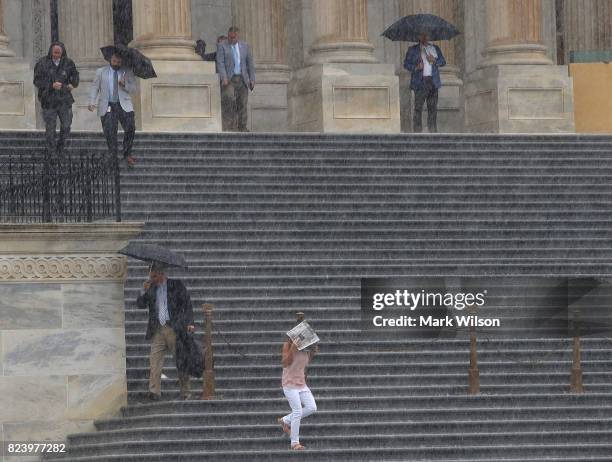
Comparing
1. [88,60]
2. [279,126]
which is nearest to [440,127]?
[279,126]

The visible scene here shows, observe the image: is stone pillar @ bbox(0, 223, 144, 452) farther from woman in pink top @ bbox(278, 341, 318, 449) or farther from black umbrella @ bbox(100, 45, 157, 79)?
black umbrella @ bbox(100, 45, 157, 79)

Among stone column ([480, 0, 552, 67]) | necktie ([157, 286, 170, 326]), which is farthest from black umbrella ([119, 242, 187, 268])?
stone column ([480, 0, 552, 67])

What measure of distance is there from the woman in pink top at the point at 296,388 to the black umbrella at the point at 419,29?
1548cm

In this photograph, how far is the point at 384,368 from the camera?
101ft

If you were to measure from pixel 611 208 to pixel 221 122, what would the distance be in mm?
8148

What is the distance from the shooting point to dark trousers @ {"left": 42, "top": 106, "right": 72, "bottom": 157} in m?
35.8

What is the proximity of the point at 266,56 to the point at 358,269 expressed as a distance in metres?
14.8

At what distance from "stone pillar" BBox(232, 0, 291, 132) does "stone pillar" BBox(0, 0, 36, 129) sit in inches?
291

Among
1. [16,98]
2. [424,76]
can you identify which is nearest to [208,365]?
[16,98]

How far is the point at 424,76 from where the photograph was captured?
43062 millimetres

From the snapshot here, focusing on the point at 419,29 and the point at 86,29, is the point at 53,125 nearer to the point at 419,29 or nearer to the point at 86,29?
the point at 419,29

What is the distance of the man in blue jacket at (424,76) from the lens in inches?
1693

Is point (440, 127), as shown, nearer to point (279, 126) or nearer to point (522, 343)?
point (279, 126)

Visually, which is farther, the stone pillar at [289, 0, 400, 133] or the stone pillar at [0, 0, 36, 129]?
the stone pillar at [289, 0, 400, 133]
